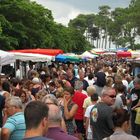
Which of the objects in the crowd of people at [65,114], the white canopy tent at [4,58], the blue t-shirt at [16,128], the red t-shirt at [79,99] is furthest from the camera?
the white canopy tent at [4,58]

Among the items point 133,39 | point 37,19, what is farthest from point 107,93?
point 133,39

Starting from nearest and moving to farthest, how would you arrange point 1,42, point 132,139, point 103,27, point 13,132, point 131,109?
point 132,139, point 13,132, point 131,109, point 1,42, point 103,27

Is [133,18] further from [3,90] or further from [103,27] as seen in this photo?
[3,90]

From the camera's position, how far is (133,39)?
12256 centimetres

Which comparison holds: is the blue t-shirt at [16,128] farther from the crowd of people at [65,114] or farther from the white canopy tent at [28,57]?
the white canopy tent at [28,57]

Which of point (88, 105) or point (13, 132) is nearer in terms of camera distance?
point (13, 132)

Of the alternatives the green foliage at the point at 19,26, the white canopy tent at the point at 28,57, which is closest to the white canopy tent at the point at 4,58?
the white canopy tent at the point at 28,57

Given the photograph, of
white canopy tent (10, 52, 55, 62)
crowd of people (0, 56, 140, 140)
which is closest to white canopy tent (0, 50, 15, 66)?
crowd of people (0, 56, 140, 140)

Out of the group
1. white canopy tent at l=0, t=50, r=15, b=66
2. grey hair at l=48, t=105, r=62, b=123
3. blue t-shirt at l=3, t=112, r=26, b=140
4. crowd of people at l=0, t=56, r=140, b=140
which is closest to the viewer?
crowd of people at l=0, t=56, r=140, b=140

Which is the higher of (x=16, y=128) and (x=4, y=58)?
(x=4, y=58)

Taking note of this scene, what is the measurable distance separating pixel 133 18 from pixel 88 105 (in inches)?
3376

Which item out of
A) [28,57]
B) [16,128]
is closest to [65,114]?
[16,128]

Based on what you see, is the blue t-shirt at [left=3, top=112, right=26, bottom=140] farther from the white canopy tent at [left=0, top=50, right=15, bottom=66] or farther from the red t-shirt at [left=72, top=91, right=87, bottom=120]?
the white canopy tent at [left=0, top=50, right=15, bottom=66]

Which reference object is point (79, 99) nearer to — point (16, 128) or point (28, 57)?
point (16, 128)
